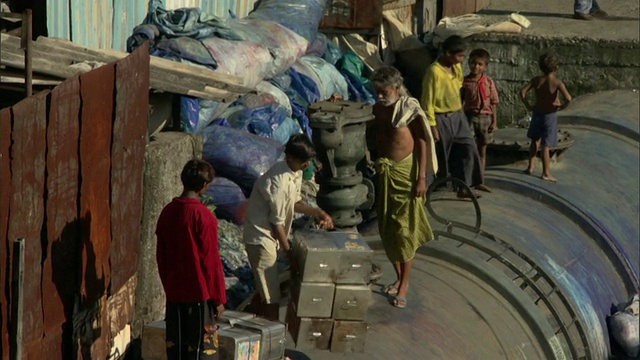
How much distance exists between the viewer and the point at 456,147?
380 inches

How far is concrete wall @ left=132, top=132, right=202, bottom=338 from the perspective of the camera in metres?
8.34

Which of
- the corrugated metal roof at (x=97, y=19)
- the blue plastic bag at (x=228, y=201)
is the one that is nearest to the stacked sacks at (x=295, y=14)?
the corrugated metal roof at (x=97, y=19)

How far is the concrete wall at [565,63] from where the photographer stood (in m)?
14.7

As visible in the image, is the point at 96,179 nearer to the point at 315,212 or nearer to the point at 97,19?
the point at 315,212

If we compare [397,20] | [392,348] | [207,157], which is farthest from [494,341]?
[397,20]

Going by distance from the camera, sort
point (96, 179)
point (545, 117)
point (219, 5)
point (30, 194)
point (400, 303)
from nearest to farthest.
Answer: point (30, 194), point (96, 179), point (400, 303), point (545, 117), point (219, 5)

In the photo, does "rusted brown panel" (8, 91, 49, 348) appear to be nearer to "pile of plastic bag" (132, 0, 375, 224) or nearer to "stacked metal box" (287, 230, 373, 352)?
"stacked metal box" (287, 230, 373, 352)

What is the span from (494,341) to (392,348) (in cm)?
80

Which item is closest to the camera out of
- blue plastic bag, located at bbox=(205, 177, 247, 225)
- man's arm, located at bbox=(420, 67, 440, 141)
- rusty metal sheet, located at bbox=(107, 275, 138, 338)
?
rusty metal sheet, located at bbox=(107, 275, 138, 338)

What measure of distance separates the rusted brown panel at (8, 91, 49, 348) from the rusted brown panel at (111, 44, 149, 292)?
3.05ft

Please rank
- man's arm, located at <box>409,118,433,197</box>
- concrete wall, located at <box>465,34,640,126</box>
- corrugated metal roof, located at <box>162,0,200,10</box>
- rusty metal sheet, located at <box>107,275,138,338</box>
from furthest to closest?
concrete wall, located at <box>465,34,640,126</box>
corrugated metal roof, located at <box>162,0,200,10</box>
rusty metal sheet, located at <box>107,275,138,338</box>
man's arm, located at <box>409,118,433,197</box>

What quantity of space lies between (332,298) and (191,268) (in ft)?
2.63

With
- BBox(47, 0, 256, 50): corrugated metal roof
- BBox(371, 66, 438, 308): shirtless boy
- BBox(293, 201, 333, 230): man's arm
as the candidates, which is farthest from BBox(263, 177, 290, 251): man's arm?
BBox(47, 0, 256, 50): corrugated metal roof

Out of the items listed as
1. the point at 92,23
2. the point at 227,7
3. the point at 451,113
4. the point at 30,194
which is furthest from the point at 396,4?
the point at 30,194
